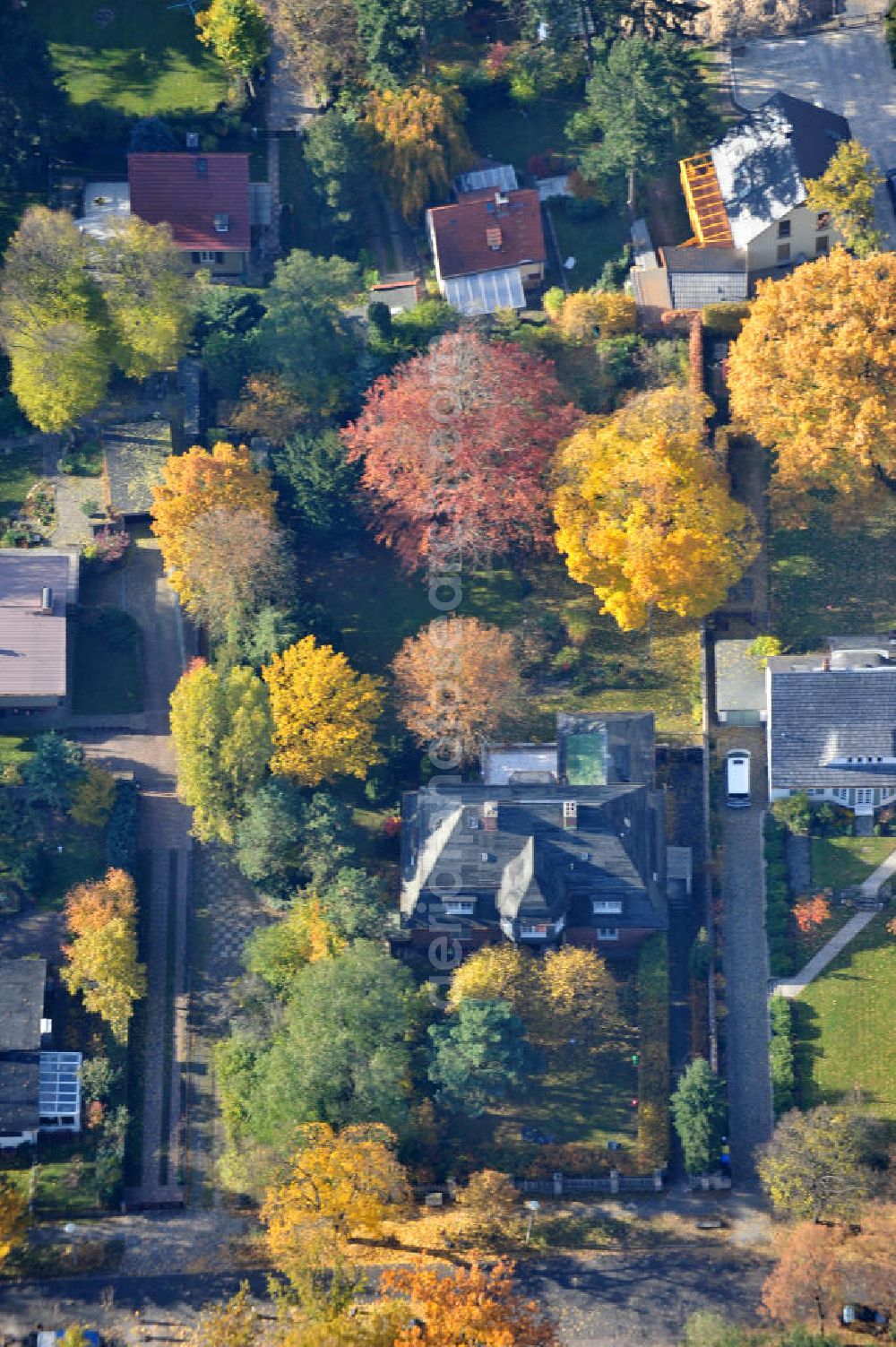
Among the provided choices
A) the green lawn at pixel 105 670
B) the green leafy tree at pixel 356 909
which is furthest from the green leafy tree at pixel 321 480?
the green leafy tree at pixel 356 909

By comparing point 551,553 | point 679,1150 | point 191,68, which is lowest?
point 679,1150

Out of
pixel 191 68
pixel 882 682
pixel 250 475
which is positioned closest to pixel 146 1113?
pixel 250 475

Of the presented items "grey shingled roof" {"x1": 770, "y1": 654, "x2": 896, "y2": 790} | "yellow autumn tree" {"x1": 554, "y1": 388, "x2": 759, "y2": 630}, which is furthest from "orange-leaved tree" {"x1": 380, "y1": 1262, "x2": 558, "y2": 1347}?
"yellow autumn tree" {"x1": 554, "y1": 388, "x2": 759, "y2": 630}

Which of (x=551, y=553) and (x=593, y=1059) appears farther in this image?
(x=551, y=553)

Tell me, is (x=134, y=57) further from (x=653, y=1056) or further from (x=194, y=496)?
(x=653, y=1056)

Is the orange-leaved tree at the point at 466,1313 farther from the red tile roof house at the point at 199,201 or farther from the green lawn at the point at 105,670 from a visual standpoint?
the red tile roof house at the point at 199,201

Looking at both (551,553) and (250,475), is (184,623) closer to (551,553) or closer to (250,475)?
(250,475)

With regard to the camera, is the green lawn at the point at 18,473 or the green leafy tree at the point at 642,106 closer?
the green lawn at the point at 18,473
